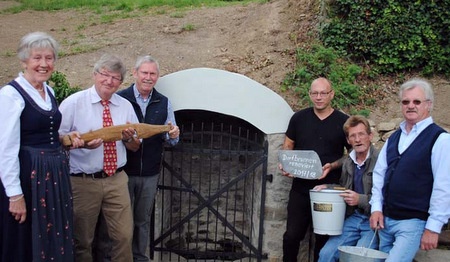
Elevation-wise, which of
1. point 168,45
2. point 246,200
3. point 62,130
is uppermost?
point 168,45

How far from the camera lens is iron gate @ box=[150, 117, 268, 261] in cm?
472

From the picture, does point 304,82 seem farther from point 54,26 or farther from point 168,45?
point 54,26

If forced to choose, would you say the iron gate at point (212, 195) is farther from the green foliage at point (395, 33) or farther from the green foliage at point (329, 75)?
the green foliage at point (395, 33)

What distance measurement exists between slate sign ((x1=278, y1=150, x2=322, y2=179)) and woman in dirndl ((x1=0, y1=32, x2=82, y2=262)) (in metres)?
1.87

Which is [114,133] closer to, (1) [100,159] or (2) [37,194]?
(1) [100,159]

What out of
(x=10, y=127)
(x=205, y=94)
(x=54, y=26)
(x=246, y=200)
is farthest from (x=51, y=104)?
(x=54, y=26)

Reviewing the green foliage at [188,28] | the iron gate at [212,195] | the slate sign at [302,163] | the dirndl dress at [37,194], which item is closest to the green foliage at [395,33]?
the iron gate at [212,195]

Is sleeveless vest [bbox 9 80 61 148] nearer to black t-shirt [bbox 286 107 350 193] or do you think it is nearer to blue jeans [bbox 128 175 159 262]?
blue jeans [bbox 128 175 159 262]

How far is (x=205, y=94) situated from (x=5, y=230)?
87.5 inches

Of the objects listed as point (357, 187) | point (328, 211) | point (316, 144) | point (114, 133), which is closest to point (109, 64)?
point (114, 133)

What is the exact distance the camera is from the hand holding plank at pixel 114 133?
3.01 metres

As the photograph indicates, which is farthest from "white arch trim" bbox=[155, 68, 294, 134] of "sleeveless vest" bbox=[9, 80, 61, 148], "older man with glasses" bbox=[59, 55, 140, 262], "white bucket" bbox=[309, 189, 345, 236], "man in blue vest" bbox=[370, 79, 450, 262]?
"sleeveless vest" bbox=[9, 80, 61, 148]

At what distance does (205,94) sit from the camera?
4.29 metres

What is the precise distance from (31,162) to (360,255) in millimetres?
2293
